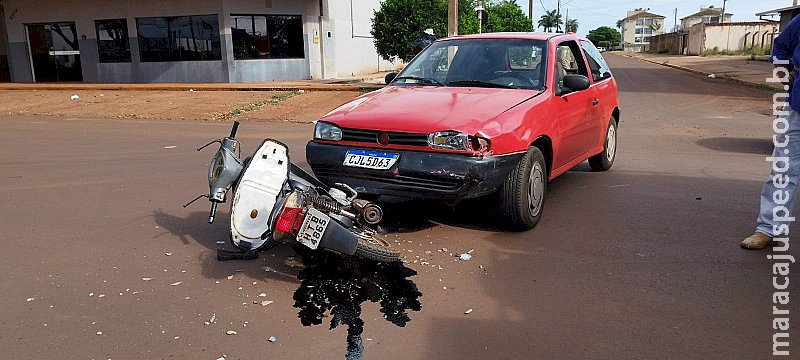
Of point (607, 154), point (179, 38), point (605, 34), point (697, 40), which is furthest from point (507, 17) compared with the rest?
point (605, 34)

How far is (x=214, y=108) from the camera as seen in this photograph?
51.9 ft

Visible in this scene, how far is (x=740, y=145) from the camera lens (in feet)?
31.5

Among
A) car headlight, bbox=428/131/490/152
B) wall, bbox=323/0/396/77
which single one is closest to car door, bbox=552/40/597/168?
car headlight, bbox=428/131/490/152

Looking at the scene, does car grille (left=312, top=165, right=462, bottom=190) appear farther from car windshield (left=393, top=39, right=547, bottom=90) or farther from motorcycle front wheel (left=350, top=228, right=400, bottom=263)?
car windshield (left=393, top=39, right=547, bottom=90)

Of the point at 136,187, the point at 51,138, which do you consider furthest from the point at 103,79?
the point at 136,187

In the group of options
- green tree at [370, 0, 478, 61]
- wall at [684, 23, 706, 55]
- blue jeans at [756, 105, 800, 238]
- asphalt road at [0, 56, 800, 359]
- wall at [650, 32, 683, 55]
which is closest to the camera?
asphalt road at [0, 56, 800, 359]

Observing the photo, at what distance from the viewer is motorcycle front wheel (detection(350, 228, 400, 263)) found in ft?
13.5

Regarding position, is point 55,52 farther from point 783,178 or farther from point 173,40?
point 783,178

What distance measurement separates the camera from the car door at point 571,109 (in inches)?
226

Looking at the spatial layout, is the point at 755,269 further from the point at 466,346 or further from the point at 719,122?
the point at 719,122

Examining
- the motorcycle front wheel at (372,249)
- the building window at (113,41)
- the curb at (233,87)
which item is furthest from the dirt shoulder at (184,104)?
the motorcycle front wheel at (372,249)

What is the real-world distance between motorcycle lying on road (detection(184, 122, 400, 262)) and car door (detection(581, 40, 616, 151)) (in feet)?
10.9

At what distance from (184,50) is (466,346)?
919 inches

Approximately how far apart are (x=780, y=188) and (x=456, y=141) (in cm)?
232
